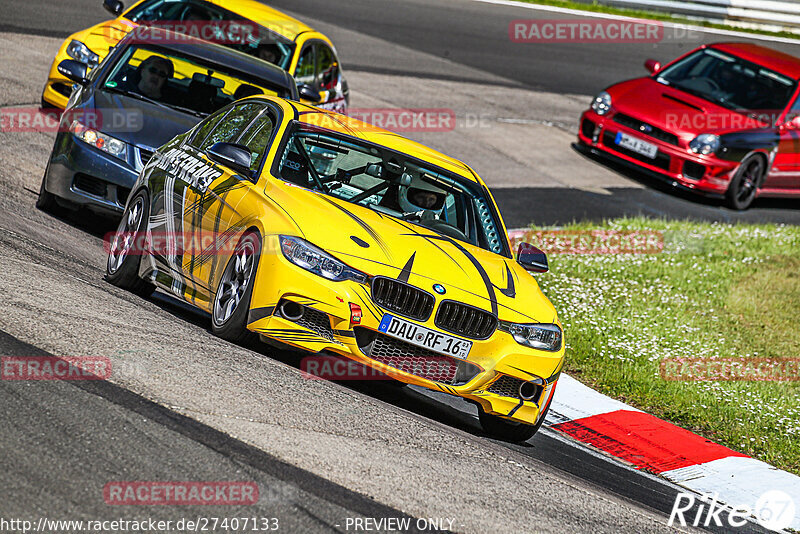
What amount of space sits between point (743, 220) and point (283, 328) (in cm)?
1116

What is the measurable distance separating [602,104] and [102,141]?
9.25 metres

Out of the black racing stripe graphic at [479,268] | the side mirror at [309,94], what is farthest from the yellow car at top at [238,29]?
the black racing stripe graphic at [479,268]

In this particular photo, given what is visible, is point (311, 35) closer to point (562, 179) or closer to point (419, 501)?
point (562, 179)

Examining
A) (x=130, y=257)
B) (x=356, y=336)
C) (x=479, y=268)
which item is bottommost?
(x=130, y=257)

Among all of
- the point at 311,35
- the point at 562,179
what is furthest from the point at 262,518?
the point at 562,179

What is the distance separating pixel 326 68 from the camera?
14344 millimetres

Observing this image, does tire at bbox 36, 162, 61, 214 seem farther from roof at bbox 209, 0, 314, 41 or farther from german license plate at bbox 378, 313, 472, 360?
roof at bbox 209, 0, 314, 41

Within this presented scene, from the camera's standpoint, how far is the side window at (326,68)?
14148 mm

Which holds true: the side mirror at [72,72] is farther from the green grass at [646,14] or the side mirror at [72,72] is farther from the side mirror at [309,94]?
the green grass at [646,14]

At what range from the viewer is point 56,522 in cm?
414

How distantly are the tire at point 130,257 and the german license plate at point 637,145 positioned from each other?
957cm

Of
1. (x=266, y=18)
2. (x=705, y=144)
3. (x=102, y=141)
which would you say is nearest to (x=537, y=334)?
(x=102, y=141)

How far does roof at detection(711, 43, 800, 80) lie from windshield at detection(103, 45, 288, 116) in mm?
9354

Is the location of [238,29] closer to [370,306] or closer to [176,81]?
[176,81]
